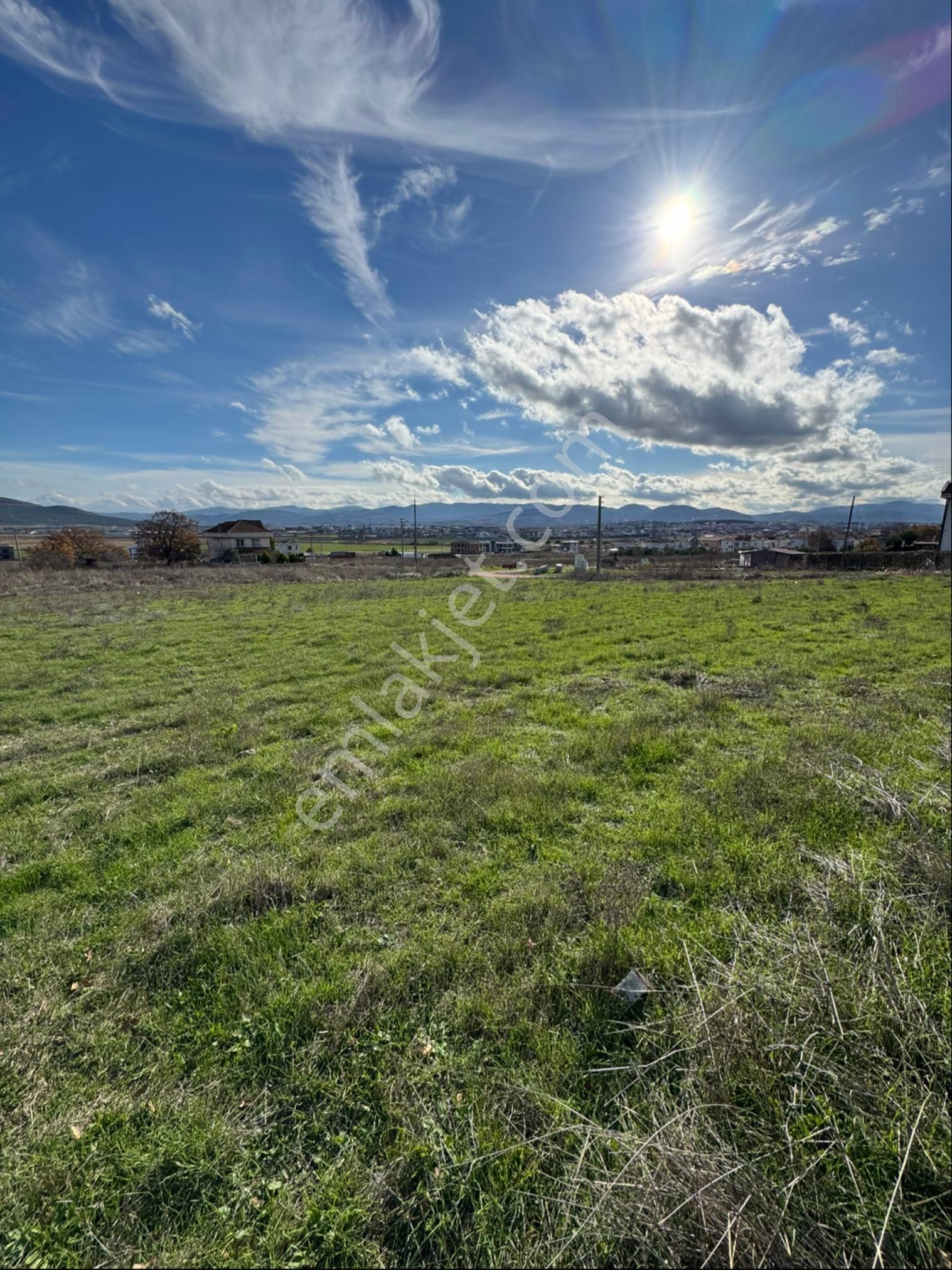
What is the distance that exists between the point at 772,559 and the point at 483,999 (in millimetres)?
46852

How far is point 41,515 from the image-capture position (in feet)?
360

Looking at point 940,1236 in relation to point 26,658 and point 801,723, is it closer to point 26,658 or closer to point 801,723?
point 801,723

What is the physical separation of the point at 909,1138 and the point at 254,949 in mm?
2710

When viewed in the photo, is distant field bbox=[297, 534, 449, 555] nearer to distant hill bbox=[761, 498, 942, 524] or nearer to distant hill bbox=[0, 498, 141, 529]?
distant hill bbox=[0, 498, 141, 529]

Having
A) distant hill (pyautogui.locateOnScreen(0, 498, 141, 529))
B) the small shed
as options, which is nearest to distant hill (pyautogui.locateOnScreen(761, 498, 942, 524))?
the small shed

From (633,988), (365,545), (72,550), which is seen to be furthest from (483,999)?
(365,545)

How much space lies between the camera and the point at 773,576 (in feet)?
84.7

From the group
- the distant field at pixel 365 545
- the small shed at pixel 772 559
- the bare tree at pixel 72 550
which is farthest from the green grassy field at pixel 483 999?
the distant field at pixel 365 545

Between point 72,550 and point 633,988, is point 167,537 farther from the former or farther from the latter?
point 633,988

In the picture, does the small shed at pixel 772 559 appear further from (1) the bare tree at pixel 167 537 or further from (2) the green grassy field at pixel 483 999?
(1) the bare tree at pixel 167 537

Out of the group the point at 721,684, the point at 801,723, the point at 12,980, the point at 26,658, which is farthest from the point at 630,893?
the point at 26,658

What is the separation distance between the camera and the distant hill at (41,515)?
A: 97800 mm

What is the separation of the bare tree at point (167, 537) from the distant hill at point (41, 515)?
73.7 metres

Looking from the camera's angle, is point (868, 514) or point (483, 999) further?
point (868, 514)
